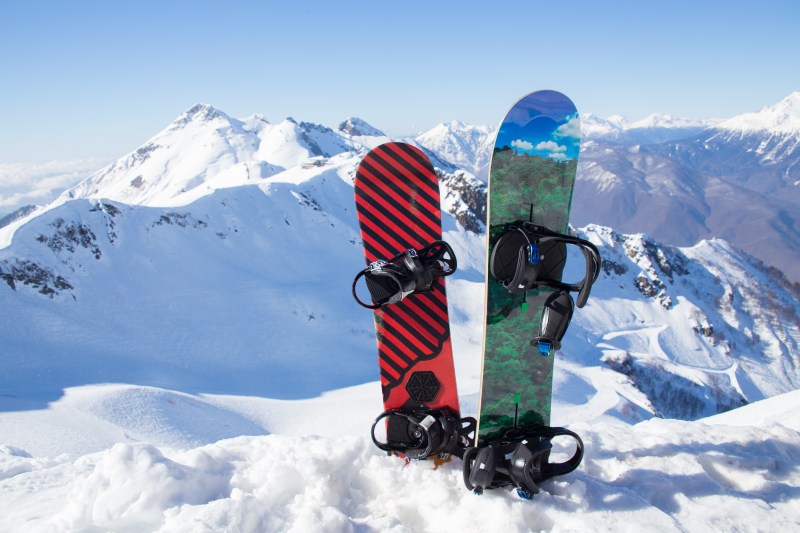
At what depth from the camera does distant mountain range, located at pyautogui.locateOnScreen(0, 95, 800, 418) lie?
96.9ft

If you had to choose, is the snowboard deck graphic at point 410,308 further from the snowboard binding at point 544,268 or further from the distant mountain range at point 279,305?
the distant mountain range at point 279,305

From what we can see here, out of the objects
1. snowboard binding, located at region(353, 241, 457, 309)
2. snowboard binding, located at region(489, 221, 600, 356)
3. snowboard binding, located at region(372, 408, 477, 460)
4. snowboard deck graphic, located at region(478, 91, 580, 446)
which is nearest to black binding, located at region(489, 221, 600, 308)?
snowboard binding, located at region(489, 221, 600, 356)

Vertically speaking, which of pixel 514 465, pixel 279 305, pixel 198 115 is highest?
pixel 514 465

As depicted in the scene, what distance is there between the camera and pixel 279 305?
134 ft

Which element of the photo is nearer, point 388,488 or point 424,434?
point 388,488

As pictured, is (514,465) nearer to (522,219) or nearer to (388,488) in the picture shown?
(388,488)

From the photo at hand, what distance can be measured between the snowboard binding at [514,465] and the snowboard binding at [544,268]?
996 mm

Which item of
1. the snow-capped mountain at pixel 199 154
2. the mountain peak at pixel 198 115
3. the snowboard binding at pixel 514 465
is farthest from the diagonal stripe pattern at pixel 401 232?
the mountain peak at pixel 198 115

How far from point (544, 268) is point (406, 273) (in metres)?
1.48

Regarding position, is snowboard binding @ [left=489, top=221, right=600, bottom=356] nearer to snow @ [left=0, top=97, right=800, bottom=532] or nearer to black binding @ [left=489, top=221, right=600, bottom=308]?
black binding @ [left=489, top=221, right=600, bottom=308]

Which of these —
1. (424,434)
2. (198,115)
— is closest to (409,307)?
(424,434)

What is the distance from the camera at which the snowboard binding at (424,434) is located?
5.36 meters

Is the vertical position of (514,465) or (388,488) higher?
(514,465)

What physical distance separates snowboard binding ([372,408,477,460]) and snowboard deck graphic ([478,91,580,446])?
12.2 inches
